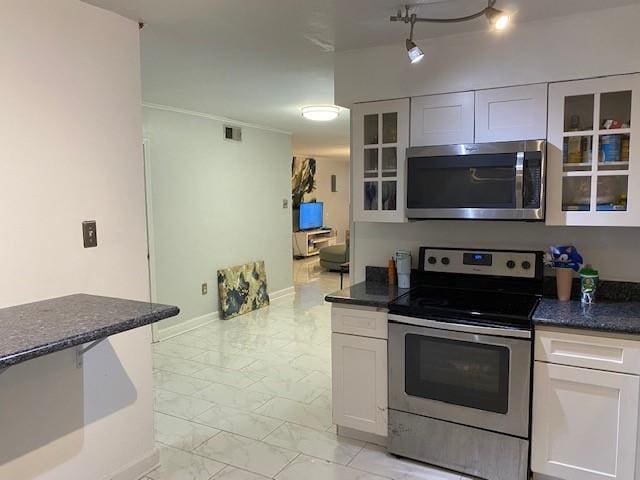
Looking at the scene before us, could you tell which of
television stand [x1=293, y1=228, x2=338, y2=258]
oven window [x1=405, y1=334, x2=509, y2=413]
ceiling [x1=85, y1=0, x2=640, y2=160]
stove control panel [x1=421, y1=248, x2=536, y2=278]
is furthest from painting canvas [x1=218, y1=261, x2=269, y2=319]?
television stand [x1=293, y1=228, x2=338, y2=258]

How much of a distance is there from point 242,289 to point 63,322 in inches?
160

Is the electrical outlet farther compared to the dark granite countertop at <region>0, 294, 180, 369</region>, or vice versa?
the electrical outlet

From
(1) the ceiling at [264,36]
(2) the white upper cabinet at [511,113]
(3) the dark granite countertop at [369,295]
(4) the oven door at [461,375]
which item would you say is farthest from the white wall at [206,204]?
(2) the white upper cabinet at [511,113]

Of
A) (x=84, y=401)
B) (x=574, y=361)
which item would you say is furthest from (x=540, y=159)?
(x=84, y=401)

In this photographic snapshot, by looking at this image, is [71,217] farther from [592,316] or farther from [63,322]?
[592,316]

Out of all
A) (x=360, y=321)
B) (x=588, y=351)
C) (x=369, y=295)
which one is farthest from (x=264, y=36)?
(x=588, y=351)

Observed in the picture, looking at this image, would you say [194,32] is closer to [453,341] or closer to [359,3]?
[359,3]

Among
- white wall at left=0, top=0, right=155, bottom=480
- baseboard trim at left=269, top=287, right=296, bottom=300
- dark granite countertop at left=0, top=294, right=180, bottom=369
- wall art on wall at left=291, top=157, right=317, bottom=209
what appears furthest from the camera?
wall art on wall at left=291, top=157, right=317, bottom=209

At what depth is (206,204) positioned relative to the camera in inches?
204

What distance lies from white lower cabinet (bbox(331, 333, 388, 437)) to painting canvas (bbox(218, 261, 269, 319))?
2933mm

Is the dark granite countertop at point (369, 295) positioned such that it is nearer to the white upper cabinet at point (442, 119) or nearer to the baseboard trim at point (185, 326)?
the white upper cabinet at point (442, 119)

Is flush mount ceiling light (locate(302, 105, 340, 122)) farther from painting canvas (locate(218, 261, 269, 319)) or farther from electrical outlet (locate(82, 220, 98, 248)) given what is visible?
electrical outlet (locate(82, 220, 98, 248))

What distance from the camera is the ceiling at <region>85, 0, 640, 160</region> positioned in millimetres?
2188

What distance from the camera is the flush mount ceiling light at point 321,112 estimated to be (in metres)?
4.63
